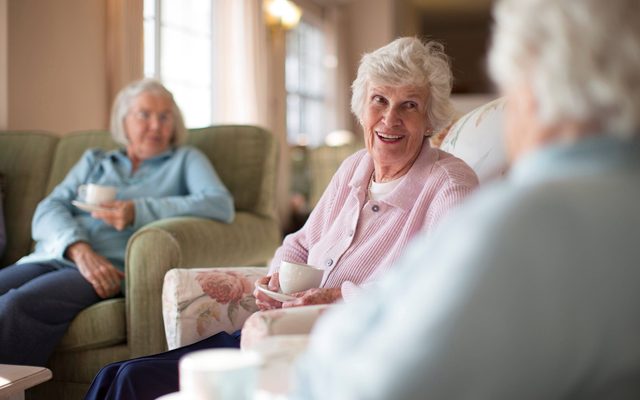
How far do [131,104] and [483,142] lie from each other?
1.42 meters

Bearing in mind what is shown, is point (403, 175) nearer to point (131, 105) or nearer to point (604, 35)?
point (604, 35)

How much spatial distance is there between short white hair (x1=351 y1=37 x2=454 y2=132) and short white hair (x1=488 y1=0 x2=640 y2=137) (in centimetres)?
100

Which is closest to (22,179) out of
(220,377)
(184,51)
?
(220,377)

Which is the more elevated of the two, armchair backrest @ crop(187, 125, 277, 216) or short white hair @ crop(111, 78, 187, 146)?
short white hair @ crop(111, 78, 187, 146)

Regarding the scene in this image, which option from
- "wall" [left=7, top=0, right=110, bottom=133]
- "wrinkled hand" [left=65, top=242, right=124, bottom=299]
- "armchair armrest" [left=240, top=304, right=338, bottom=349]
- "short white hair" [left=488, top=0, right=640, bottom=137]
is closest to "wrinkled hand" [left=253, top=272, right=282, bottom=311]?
"armchair armrest" [left=240, top=304, right=338, bottom=349]

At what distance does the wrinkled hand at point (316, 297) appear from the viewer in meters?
1.61

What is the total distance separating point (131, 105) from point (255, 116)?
3354mm

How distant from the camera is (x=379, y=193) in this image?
1835 millimetres

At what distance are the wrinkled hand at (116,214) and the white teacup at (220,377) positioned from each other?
1.59 meters

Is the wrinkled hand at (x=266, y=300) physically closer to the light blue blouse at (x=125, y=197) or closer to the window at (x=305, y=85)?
the light blue blouse at (x=125, y=197)

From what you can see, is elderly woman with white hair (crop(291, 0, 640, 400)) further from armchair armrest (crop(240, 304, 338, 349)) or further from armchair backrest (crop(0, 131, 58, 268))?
armchair backrest (crop(0, 131, 58, 268))

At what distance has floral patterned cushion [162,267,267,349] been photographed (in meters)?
1.82

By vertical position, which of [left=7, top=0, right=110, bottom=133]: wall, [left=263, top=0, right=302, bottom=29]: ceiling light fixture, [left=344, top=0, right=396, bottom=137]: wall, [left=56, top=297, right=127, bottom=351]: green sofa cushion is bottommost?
[left=56, top=297, right=127, bottom=351]: green sofa cushion

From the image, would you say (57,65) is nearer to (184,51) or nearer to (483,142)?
(184,51)
